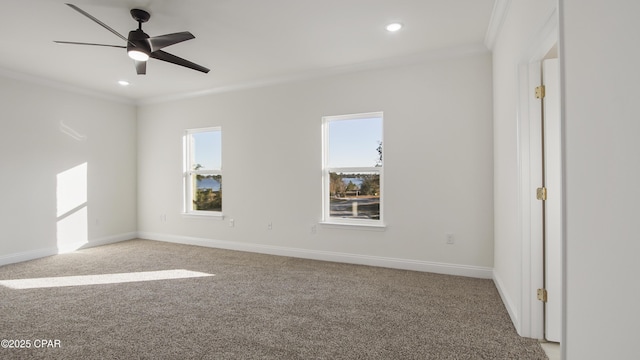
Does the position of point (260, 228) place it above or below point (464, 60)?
below

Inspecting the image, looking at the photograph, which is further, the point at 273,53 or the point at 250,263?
the point at 250,263

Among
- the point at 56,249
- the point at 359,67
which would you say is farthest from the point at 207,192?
the point at 359,67

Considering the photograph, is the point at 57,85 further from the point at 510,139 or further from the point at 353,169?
the point at 510,139

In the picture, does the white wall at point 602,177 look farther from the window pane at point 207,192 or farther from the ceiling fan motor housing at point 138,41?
the window pane at point 207,192

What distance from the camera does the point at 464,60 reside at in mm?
3668

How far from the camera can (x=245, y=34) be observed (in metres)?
3.31

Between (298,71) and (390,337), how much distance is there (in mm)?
3575

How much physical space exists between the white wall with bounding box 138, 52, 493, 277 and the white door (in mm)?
1401

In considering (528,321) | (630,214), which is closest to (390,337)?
(528,321)

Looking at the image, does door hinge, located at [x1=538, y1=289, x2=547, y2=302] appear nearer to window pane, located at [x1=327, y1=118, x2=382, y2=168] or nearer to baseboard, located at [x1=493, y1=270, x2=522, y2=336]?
baseboard, located at [x1=493, y1=270, x2=522, y2=336]

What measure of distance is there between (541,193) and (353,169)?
245cm

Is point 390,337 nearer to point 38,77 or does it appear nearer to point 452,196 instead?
point 452,196

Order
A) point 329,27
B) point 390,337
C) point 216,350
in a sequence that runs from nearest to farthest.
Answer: point 216,350, point 390,337, point 329,27

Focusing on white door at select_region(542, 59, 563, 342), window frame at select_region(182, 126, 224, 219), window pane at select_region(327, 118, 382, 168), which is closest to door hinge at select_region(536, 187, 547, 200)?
white door at select_region(542, 59, 563, 342)
